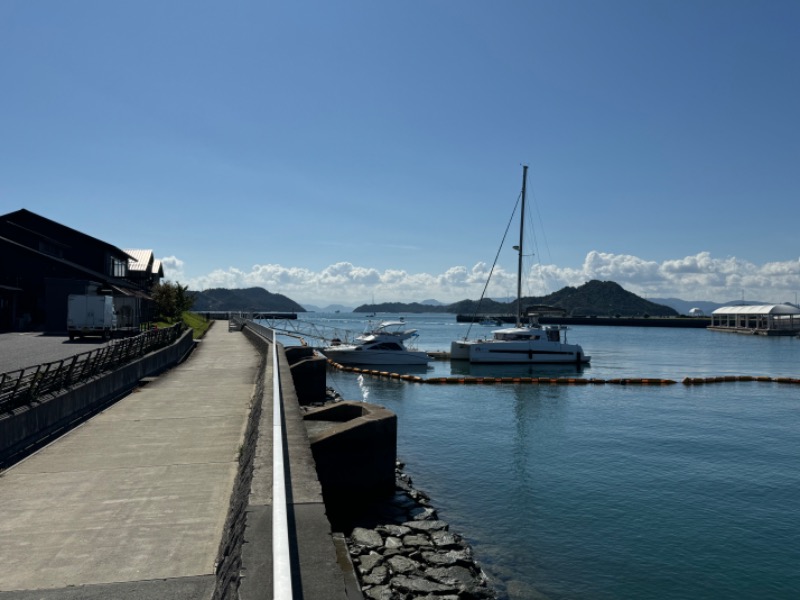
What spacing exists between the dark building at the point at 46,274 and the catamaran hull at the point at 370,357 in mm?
17863

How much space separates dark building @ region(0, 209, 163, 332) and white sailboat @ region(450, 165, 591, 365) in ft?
Answer: 104

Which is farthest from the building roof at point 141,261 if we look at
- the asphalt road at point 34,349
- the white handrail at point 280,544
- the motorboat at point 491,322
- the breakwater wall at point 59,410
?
the motorboat at point 491,322

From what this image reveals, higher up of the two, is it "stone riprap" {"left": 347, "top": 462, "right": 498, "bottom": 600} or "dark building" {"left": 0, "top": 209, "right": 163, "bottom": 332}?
"dark building" {"left": 0, "top": 209, "right": 163, "bottom": 332}

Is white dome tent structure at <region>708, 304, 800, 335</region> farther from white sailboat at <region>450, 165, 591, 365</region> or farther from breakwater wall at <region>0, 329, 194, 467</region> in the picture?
breakwater wall at <region>0, 329, 194, 467</region>

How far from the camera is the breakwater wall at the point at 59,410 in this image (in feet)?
38.9

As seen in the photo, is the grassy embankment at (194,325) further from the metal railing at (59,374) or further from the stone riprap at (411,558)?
the stone riprap at (411,558)

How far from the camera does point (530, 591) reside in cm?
1155

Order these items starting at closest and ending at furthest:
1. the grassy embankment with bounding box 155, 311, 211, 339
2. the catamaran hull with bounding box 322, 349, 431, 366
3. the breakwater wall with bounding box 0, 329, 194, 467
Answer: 1. the breakwater wall with bounding box 0, 329, 194, 467
2. the catamaran hull with bounding box 322, 349, 431, 366
3. the grassy embankment with bounding box 155, 311, 211, 339

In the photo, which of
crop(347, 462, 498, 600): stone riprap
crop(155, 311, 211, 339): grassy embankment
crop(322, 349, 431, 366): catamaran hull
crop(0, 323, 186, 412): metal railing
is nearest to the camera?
crop(347, 462, 498, 600): stone riprap

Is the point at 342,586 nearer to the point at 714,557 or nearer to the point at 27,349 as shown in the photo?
the point at 714,557

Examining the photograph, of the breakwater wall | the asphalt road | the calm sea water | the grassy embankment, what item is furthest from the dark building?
the calm sea water

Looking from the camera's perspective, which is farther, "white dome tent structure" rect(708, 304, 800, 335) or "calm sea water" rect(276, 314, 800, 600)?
"white dome tent structure" rect(708, 304, 800, 335)

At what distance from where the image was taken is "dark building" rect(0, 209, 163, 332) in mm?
43094

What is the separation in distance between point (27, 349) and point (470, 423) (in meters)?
22.3
